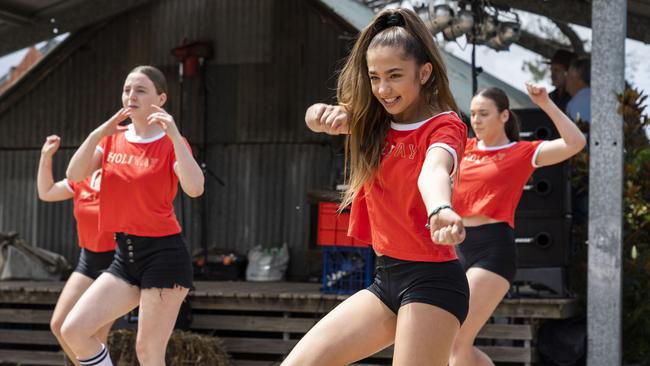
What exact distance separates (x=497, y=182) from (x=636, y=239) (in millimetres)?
2742

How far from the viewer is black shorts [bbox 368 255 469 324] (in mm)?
3197

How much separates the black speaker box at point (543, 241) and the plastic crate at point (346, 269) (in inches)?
45.1

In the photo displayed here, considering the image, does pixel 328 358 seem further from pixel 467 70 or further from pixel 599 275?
pixel 467 70

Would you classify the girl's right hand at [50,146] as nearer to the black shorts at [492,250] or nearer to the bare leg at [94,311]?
the bare leg at [94,311]

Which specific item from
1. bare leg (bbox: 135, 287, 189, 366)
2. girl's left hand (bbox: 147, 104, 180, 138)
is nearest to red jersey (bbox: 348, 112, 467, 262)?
girl's left hand (bbox: 147, 104, 180, 138)

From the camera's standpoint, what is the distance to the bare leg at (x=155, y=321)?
4.85 metres

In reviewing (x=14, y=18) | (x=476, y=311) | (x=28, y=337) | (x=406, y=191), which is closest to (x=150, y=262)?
(x=476, y=311)

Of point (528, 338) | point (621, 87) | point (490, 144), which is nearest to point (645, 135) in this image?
point (621, 87)

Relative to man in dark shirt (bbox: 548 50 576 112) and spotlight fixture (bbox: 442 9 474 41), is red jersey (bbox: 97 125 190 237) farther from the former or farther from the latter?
man in dark shirt (bbox: 548 50 576 112)

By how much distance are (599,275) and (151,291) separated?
3.11m

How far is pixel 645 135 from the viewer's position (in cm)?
774

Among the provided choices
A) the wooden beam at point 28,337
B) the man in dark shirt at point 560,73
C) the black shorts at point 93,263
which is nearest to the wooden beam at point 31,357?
the wooden beam at point 28,337

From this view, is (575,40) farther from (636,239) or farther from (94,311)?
(94,311)

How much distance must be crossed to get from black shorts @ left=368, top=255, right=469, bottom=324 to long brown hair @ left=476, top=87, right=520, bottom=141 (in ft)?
7.86
